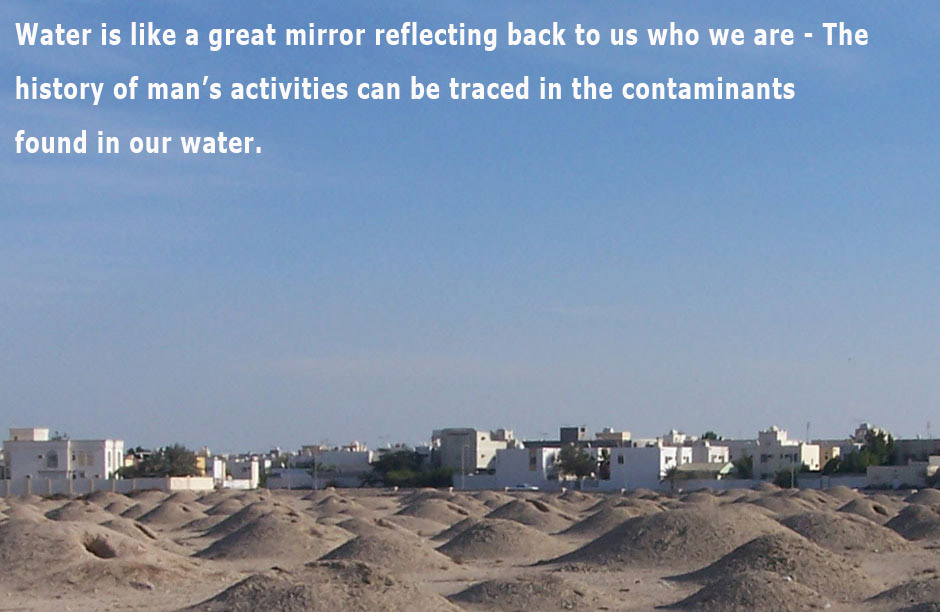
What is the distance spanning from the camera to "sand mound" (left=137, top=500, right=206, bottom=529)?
61.5m

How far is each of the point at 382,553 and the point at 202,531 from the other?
76.1 ft

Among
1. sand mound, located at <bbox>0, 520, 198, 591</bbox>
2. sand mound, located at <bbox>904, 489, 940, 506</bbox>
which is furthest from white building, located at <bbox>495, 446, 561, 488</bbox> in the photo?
sand mound, located at <bbox>0, 520, 198, 591</bbox>

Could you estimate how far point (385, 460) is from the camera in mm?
123125

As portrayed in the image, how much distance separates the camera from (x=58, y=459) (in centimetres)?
10062

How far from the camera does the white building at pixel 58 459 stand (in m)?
100

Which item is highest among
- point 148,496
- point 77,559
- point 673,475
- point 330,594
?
point 330,594

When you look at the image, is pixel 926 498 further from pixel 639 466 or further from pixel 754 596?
pixel 754 596

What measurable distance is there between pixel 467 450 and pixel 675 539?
271 feet

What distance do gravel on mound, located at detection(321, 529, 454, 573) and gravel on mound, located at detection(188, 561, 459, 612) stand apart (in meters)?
10.7

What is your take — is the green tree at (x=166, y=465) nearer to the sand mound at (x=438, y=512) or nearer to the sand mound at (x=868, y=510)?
the sand mound at (x=438, y=512)

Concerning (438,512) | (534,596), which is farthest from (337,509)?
(534,596)

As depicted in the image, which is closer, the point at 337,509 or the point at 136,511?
the point at 337,509

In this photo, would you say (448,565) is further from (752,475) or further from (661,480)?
(752,475)

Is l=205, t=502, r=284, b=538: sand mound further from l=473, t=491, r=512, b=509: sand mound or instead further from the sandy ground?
l=473, t=491, r=512, b=509: sand mound
